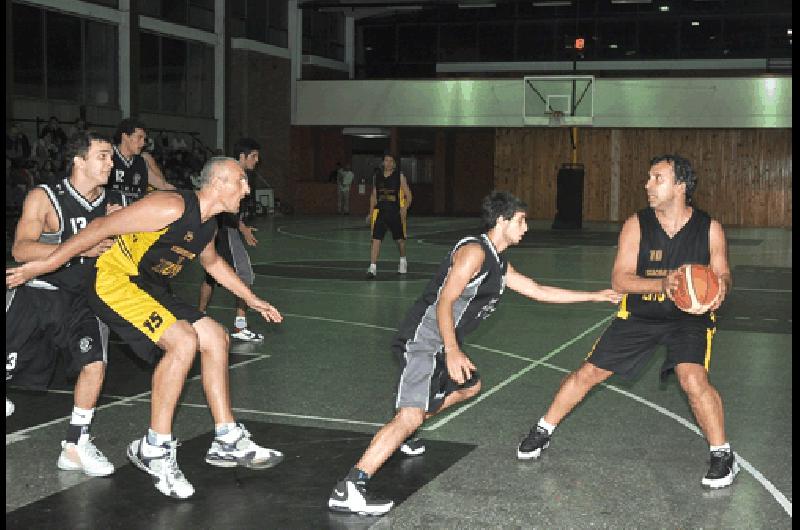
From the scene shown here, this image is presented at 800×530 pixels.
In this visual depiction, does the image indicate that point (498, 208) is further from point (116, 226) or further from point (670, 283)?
point (116, 226)

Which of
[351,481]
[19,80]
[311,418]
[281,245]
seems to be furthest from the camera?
[19,80]

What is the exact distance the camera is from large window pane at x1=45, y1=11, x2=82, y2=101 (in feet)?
88.7

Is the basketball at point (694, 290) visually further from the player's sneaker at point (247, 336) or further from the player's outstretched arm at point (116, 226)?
the player's sneaker at point (247, 336)

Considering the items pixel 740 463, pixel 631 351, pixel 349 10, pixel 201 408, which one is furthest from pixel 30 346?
pixel 349 10

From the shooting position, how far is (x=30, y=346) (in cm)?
621

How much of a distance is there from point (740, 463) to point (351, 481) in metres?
2.53

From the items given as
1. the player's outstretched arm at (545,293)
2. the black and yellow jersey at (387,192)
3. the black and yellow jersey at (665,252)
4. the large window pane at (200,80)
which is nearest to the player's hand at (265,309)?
the player's outstretched arm at (545,293)

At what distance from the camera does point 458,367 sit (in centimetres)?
527

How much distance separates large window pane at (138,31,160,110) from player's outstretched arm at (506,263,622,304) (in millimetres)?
26635

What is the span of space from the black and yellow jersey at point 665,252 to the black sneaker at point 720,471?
2.62 feet

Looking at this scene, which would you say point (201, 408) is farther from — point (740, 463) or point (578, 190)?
point (578, 190)

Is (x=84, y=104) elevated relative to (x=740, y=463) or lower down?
elevated

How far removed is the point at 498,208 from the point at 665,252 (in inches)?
42.7

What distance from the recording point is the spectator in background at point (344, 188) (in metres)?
38.1
